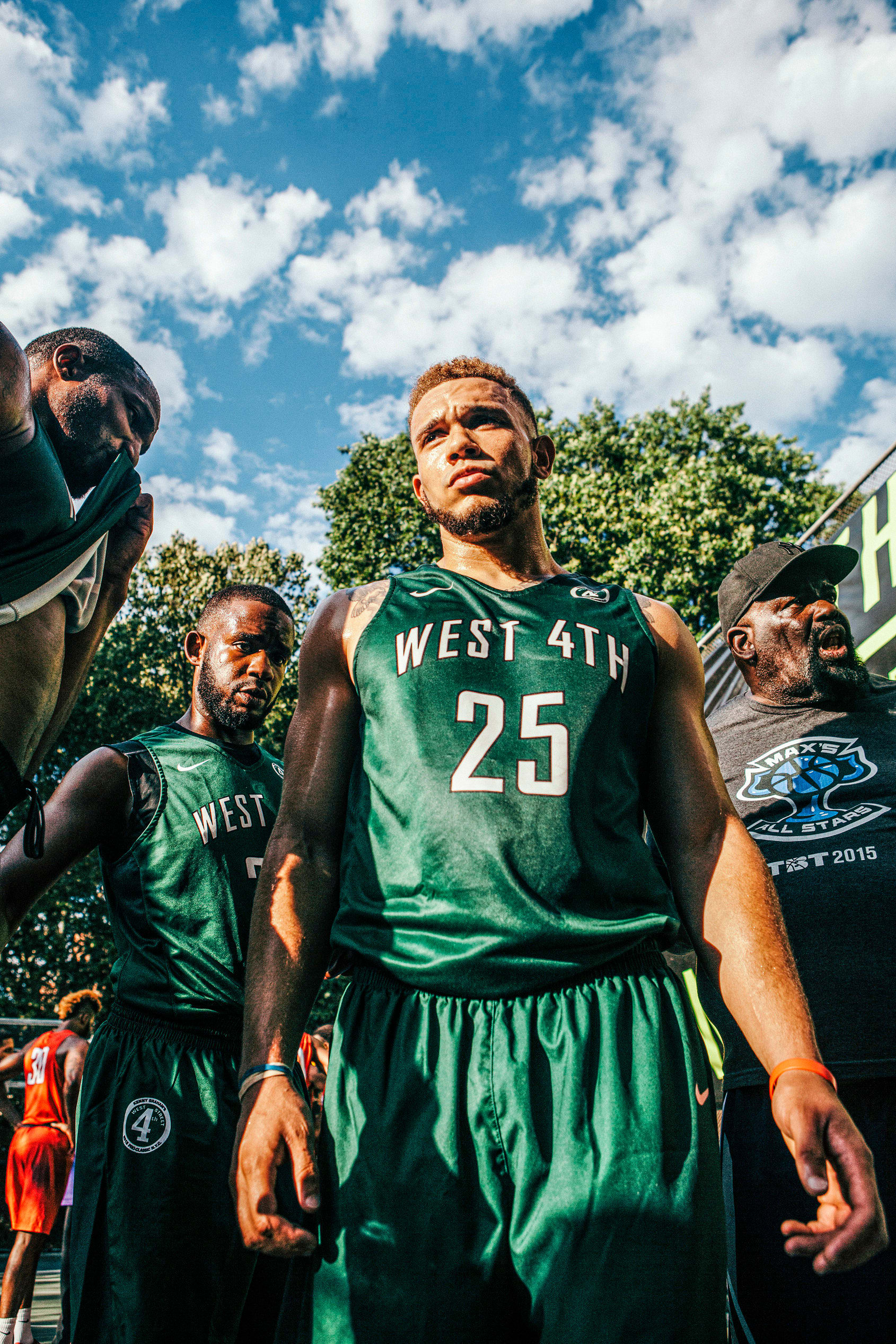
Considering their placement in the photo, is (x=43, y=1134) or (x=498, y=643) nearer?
(x=498, y=643)

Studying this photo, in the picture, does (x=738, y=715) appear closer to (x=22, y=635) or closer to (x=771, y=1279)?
(x=771, y=1279)

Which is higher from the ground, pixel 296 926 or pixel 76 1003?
pixel 76 1003

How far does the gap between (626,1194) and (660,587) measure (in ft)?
49.8

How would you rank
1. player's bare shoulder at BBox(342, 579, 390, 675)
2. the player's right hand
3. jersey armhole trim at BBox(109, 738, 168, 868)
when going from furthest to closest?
jersey armhole trim at BBox(109, 738, 168, 868) → player's bare shoulder at BBox(342, 579, 390, 675) → the player's right hand

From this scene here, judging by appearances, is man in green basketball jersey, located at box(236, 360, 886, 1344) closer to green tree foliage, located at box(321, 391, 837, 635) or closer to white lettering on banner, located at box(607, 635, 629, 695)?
white lettering on banner, located at box(607, 635, 629, 695)

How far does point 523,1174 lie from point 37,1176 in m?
7.90

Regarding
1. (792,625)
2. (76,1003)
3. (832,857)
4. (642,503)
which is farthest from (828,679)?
(642,503)

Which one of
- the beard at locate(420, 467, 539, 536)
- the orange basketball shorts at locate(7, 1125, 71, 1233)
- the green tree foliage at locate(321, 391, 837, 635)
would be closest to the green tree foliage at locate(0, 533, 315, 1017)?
the green tree foliage at locate(321, 391, 837, 635)

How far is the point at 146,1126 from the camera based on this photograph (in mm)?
2693

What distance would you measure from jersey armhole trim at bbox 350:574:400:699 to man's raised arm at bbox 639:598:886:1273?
58 centimetres

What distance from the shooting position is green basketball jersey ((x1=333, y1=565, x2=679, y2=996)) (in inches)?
62.5

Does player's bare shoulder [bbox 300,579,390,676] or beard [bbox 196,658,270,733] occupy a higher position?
beard [bbox 196,658,270,733]

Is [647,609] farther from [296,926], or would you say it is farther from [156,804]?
[156,804]

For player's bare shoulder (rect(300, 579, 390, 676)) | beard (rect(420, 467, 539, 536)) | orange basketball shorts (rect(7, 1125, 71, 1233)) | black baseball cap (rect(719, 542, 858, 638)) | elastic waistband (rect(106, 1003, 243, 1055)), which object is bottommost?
orange basketball shorts (rect(7, 1125, 71, 1233))
